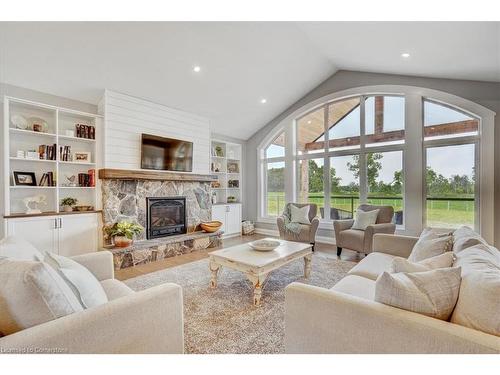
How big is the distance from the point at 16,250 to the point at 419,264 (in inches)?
90.7

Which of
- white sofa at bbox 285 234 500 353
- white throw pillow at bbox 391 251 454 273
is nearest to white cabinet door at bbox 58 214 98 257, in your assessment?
white sofa at bbox 285 234 500 353

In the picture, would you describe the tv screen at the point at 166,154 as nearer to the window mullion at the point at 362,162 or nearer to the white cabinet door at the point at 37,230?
the white cabinet door at the point at 37,230

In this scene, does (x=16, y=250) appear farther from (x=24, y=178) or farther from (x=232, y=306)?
(x=24, y=178)

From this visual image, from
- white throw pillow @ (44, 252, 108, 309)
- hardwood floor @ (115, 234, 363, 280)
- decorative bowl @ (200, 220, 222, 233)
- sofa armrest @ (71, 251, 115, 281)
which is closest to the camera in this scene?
white throw pillow @ (44, 252, 108, 309)

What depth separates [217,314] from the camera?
225 centimetres

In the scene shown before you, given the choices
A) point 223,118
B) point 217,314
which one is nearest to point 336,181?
point 223,118

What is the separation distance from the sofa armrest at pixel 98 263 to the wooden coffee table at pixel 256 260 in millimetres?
1059

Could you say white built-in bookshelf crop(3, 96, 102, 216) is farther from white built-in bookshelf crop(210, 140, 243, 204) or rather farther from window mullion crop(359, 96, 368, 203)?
window mullion crop(359, 96, 368, 203)

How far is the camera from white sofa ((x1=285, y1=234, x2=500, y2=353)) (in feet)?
3.20

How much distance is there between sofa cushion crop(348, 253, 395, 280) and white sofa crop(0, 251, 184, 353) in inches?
59.1

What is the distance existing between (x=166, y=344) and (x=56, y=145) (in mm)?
3714

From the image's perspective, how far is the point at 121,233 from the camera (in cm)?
383

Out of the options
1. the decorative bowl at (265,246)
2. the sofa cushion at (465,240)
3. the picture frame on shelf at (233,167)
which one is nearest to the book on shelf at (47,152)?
the decorative bowl at (265,246)

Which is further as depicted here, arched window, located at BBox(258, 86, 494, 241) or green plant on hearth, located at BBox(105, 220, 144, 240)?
arched window, located at BBox(258, 86, 494, 241)
